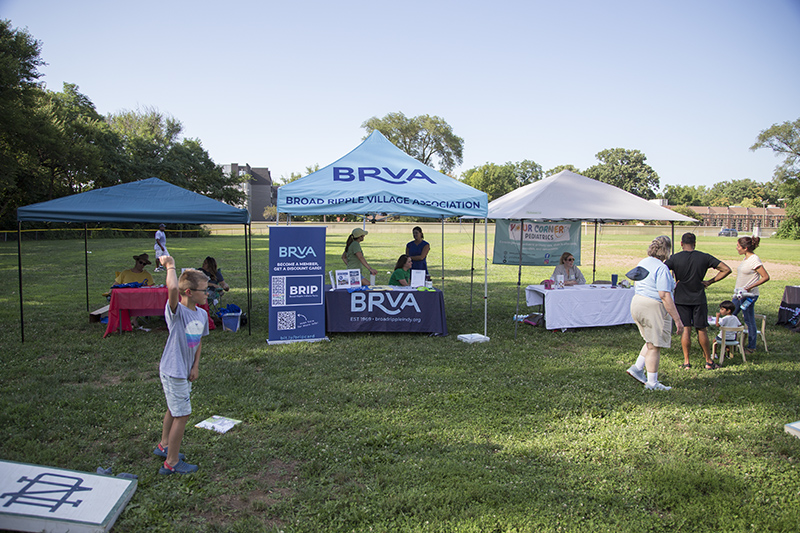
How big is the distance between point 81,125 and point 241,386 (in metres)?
40.3

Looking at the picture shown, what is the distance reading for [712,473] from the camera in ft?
11.9

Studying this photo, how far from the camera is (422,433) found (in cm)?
422

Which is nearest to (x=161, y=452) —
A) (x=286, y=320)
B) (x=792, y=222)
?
Result: (x=286, y=320)

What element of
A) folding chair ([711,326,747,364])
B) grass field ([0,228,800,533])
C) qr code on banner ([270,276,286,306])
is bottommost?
grass field ([0,228,800,533])

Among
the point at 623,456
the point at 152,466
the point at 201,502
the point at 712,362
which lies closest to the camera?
the point at 201,502

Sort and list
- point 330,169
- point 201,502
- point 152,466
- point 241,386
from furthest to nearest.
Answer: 1. point 330,169
2. point 241,386
3. point 152,466
4. point 201,502

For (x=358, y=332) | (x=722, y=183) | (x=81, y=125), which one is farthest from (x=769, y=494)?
(x=722, y=183)

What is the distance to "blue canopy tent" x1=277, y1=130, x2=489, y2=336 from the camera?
7160 millimetres

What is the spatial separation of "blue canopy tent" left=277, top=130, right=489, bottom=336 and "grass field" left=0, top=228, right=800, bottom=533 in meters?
2.13

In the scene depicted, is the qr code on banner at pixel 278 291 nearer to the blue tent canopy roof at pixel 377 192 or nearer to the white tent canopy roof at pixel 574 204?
the blue tent canopy roof at pixel 377 192

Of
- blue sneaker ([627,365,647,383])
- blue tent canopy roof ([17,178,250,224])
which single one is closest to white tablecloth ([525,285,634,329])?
blue sneaker ([627,365,647,383])

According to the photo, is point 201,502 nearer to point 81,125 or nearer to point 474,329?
point 474,329

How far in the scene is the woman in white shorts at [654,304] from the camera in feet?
16.4

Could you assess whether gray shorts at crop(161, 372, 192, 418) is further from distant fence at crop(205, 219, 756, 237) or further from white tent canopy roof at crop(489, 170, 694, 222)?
distant fence at crop(205, 219, 756, 237)
